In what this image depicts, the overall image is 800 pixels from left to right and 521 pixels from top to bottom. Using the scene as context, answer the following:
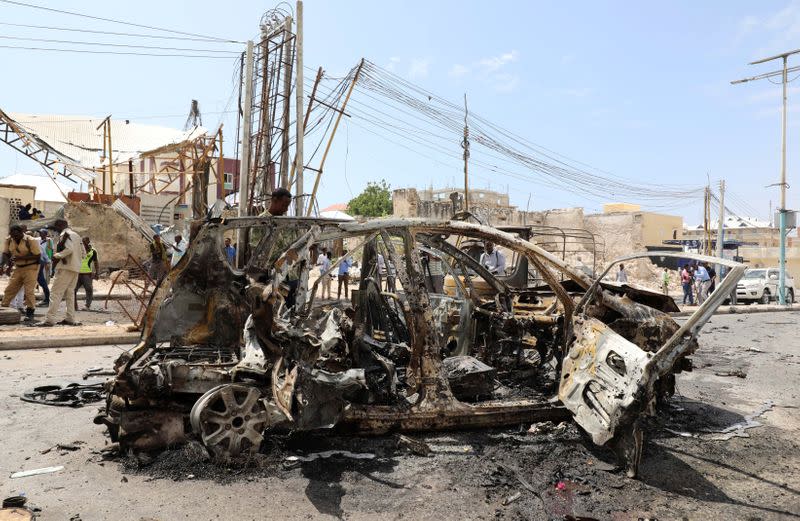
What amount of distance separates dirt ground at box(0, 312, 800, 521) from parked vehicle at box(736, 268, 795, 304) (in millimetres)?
20669

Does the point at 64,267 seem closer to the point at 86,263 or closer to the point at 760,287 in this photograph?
the point at 86,263

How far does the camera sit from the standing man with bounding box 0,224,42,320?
10656mm

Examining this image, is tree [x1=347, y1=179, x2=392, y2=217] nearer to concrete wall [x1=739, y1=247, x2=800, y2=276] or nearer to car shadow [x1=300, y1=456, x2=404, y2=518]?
concrete wall [x1=739, y1=247, x2=800, y2=276]

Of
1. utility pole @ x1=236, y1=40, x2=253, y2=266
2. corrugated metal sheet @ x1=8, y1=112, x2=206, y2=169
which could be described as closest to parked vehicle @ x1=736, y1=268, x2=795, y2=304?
utility pole @ x1=236, y1=40, x2=253, y2=266

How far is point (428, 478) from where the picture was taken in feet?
12.4

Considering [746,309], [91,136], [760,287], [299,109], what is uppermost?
[91,136]

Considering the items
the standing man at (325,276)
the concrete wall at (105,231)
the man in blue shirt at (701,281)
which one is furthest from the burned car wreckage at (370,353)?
the man in blue shirt at (701,281)

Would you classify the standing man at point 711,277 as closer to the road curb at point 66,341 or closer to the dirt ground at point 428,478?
the dirt ground at point 428,478

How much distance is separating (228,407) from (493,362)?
288 cm

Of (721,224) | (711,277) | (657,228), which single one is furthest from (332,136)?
(657,228)

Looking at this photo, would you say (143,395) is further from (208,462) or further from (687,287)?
(687,287)

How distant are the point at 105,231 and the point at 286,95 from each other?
957 centimetres

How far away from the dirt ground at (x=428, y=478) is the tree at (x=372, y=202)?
53319mm

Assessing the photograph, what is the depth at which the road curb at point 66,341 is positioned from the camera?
8.55m
